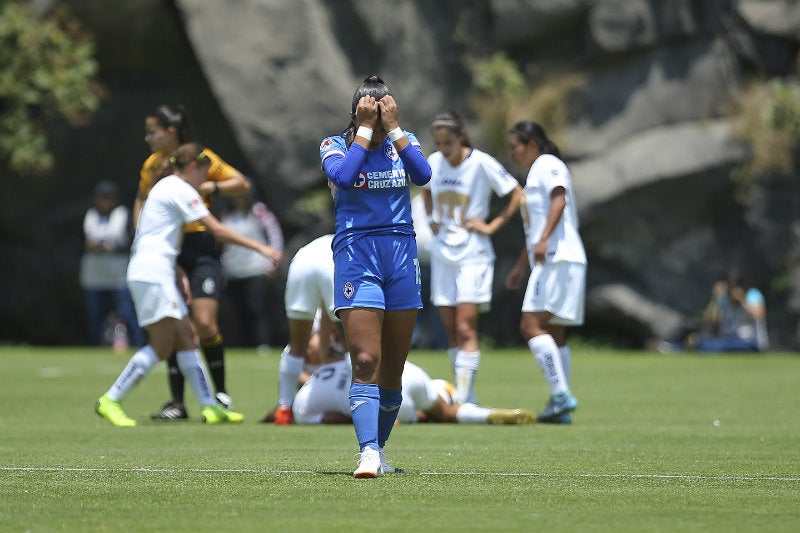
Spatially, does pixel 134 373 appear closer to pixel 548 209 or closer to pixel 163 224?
pixel 163 224

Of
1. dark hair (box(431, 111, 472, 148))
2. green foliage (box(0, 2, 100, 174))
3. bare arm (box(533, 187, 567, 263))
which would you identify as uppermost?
green foliage (box(0, 2, 100, 174))

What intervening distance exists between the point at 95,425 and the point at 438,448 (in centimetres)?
320

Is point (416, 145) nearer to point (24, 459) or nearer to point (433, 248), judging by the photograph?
point (24, 459)

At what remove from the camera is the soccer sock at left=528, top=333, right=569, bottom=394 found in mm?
11898

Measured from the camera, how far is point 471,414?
12.0m

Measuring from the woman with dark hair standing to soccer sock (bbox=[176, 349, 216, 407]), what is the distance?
1.93 feet

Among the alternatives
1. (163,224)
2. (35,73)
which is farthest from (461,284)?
(35,73)

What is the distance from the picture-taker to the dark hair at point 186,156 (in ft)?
39.7

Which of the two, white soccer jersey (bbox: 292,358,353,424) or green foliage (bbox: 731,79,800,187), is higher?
green foliage (bbox: 731,79,800,187)

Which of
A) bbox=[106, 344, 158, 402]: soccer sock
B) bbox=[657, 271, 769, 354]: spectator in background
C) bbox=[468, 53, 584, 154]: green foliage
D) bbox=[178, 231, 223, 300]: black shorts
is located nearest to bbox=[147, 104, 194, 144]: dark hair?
bbox=[178, 231, 223, 300]: black shorts

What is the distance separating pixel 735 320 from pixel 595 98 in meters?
4.77

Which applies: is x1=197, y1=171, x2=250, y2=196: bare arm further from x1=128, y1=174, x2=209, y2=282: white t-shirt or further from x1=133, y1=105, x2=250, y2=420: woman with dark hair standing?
x1=128, y1=174, x2=209, y2=282: white t-shirt

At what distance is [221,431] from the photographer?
Result: 1113 centimetres

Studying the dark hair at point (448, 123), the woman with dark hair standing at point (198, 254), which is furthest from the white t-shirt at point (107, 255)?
the dark hair at point (448, 123)
